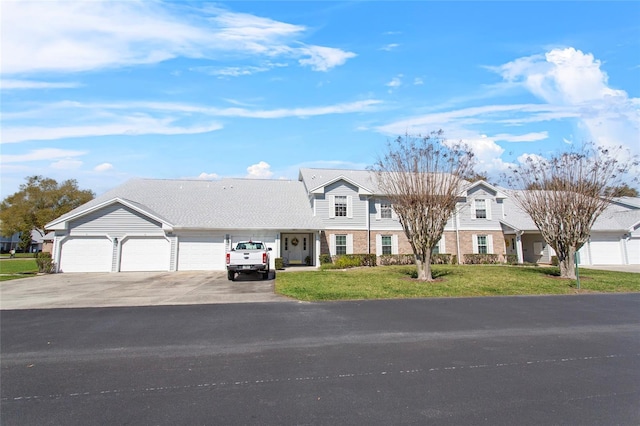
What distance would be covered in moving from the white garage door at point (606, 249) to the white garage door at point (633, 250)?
805 millimetres

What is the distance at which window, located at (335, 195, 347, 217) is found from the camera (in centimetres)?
2666

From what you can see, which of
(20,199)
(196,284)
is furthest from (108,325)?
(20,199)

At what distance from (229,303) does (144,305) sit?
2.50m

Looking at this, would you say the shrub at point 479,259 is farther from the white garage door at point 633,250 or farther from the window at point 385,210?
the white garage door at point 633,250

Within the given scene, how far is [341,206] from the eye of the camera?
26.7 m

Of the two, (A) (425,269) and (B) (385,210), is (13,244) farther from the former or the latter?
(A) (425,269)

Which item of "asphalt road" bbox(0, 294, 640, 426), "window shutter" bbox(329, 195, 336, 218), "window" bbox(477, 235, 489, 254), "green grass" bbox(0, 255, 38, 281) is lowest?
"asphalt road" bbox(0, 294, 640, 426)

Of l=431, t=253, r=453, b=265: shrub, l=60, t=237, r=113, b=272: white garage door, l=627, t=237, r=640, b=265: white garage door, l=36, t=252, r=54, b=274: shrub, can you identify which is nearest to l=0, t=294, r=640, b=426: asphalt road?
l=60, t=237, r=113, b=272: white garage door

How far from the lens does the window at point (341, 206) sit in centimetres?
2666

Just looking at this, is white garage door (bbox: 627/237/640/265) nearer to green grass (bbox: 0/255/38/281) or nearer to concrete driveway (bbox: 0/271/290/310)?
concrete driveway (bbox: 0/271/290/310)

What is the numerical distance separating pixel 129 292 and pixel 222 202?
13.6 m

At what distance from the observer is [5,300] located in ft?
40.0

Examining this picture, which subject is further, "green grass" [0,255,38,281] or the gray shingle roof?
the gray shingle roof

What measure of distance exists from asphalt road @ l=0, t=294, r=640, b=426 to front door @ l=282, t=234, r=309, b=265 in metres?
17.3
